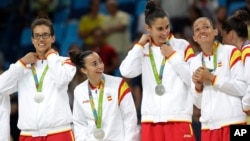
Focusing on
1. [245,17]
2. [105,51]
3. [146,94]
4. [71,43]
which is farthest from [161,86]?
[71,43]

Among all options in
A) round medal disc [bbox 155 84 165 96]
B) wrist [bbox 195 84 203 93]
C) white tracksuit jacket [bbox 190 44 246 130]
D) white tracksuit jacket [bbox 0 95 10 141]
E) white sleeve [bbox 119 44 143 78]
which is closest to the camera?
white tracksuit jacket [bbox 190 44 246 130]

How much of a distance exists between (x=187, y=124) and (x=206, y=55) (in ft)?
2.60

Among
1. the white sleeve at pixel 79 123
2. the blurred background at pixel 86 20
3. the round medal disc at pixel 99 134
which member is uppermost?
the blurred background at pixel 86 20

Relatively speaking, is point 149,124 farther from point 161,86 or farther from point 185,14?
point 185,14

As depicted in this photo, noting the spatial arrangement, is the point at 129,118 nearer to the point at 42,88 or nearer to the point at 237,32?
the point at 42,88

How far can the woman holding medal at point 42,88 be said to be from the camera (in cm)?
1059

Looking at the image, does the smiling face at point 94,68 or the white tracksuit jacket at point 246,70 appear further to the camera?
the smiling face at point 94,68

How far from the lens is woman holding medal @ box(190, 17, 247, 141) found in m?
10.0

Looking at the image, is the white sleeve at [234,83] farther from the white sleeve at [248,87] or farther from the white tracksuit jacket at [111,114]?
the white tracksuit jacket at [111,114]

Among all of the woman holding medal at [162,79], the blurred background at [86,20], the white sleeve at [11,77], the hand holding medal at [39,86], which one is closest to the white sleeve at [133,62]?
the woman holding medal at [162,79]

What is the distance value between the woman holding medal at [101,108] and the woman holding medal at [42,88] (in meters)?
0.15

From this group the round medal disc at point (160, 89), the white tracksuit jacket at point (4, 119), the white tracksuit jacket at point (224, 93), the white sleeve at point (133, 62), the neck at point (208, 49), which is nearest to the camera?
the white tracksuit jacket at point (224, 93)

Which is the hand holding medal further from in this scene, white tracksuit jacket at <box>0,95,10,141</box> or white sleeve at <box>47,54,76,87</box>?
white tracksuit jacket at <box>0,95,10,141</box>

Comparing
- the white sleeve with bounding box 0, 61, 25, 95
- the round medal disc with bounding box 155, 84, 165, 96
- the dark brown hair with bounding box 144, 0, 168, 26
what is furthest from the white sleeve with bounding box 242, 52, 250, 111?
the white sleeve with bounding box 0, 61, 25, 95
